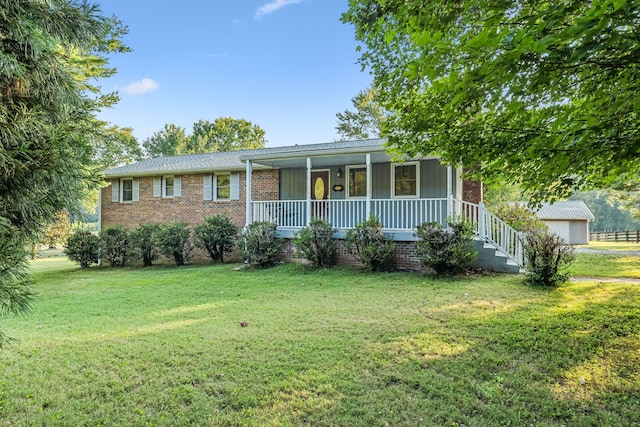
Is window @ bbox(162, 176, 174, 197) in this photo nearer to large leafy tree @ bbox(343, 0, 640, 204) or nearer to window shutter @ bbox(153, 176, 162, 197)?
window shutter @ bbox(153, 176, 162, 197)

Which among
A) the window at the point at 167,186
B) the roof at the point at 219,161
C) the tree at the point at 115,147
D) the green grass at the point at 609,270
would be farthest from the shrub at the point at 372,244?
the window at the point at 167,186

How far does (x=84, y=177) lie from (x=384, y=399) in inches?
126

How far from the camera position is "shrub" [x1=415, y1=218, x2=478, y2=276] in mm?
8570

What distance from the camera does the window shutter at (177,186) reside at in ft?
48.8

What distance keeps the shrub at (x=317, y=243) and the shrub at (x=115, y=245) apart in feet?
23.3

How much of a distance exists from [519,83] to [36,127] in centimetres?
348

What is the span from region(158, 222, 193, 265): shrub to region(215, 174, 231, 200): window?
2125 mm

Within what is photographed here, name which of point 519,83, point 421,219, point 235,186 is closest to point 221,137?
point 235,186

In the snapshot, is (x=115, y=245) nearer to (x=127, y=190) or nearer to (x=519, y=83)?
(x=127, y=190)

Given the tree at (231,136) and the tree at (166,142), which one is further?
the tree at (166,142)

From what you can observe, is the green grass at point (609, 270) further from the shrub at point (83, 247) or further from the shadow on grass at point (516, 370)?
the shrub at point (83, 247)

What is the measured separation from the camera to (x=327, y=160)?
11883 millimetres

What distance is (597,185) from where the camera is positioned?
460cm

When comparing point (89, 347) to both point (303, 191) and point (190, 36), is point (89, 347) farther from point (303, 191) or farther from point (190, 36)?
point (190, 36)
